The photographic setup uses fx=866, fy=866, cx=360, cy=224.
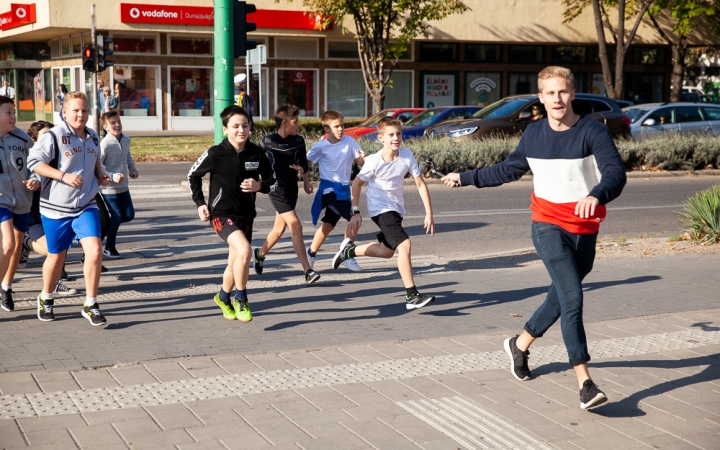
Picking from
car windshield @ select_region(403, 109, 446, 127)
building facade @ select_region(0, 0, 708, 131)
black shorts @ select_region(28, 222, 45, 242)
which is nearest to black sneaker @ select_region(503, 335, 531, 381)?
black shorts @ select_region(28, 222, 45, 242)

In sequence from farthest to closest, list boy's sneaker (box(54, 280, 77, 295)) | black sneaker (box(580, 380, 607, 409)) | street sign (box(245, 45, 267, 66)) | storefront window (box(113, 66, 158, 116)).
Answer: storefront window (box(113, 66, 158, 116))
street sign (box(245, 45, 267, 66))
boy's sneaker (box(54, 280, 77, 295))
black sneaker (box(580, 380, 607, 409))

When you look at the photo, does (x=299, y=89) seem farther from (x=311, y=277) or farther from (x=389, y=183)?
(x=389, y=183)

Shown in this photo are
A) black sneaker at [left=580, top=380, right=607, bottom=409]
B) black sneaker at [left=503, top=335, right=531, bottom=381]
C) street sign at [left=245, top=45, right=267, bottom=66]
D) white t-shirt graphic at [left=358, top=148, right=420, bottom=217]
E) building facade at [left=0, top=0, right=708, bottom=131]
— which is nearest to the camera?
black sneaker at [left=580, top=380, right=607, bottom=409]

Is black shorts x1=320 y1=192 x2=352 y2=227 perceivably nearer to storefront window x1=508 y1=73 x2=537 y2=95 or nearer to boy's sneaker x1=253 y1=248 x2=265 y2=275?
boy's sneaker x1=253 y1=248 x2=265 y2=275

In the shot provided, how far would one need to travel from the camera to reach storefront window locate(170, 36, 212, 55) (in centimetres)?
3394

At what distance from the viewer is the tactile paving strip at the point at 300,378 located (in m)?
4.61

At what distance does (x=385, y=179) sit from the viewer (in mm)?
7484

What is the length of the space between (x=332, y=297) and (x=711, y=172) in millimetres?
15333

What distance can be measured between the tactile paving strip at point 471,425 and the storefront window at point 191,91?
30.9m

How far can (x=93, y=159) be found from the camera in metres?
6.63

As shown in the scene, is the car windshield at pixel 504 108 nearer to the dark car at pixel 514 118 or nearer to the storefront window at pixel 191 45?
the dark car at pixel 514 118

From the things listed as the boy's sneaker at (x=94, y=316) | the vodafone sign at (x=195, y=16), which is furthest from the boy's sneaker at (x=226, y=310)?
the vodafone sign at (x=195, y=16)

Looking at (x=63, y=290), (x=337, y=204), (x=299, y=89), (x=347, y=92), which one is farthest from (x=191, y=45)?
(x=63, y=290)

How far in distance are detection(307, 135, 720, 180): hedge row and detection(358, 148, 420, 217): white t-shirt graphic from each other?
1008cm
